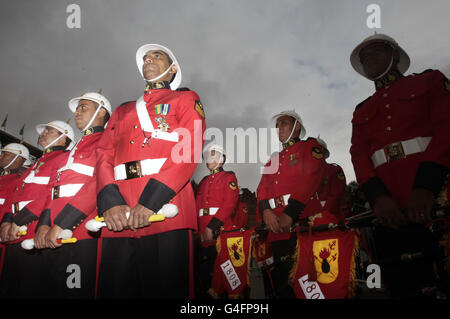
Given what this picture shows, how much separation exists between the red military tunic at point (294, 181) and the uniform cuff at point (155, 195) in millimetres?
2264

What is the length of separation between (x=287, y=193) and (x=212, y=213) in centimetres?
229

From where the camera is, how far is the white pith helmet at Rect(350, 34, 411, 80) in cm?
271

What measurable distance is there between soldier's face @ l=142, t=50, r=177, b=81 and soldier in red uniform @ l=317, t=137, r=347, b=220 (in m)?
2.85

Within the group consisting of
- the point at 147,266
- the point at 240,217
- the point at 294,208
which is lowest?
the point at 147,266

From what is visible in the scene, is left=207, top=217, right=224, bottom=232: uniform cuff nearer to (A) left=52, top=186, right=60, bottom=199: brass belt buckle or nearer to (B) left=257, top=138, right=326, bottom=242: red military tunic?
(B) left=257, top=138, right=326, bottom=242: red military tunic

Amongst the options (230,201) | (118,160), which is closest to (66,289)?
(118,160)

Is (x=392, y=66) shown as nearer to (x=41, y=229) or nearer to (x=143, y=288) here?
(x=143, y=288)

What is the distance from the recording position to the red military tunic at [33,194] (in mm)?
3800

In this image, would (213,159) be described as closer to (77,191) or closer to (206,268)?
(206,268)

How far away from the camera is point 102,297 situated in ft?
6.56

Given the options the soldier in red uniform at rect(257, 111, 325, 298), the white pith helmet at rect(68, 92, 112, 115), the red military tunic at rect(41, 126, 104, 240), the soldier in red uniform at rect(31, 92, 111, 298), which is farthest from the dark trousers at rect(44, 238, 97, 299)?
the soldier in red uniform at rect(257, 111, 325, 298)

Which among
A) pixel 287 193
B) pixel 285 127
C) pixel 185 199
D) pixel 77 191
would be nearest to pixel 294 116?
pixel 285 127

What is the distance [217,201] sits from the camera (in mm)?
5867
